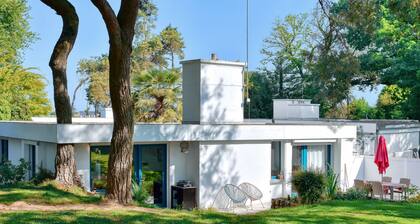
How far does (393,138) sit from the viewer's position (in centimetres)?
2589

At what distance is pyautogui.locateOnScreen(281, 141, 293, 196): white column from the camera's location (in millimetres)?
19422

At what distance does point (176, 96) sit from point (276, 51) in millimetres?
27021

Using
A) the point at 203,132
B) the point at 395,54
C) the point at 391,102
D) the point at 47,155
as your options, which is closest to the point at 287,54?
the point at 391,102

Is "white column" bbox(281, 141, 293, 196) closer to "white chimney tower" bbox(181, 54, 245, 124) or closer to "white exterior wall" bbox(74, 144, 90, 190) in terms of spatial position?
"white chimney tower" bbox(181, 54, 245, 124)

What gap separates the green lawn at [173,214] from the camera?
30.1 ft

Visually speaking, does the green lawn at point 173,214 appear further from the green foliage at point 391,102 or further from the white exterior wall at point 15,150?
the green foliage at point 391,102

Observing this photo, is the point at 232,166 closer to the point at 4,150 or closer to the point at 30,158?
the point at 30,158

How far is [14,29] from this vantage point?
3675 centimetres

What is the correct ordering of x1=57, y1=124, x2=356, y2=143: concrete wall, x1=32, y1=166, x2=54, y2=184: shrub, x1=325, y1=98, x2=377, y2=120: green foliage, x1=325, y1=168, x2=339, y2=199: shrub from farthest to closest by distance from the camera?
x1=325, y1=98, x2=377, y2=120: green foliage
x1=325, y1=168, x2=339, y2=199: shrub
x1=32, y1=166, x2=54, y2=184: shrub
x1=57, y1=124, x2=356, y2=143: concrete wall

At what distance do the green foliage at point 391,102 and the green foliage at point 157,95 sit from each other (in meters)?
19.1

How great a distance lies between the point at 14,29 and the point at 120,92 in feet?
94.9

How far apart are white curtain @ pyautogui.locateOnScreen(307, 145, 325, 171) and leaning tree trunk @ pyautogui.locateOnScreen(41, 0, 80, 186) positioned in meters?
10.2

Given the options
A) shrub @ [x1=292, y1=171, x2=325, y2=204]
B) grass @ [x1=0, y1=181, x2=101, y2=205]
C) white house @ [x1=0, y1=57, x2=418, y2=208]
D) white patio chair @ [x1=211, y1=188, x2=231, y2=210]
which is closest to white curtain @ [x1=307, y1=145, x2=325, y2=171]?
white house @ [x1=0, y1=57, x2=418, y2=208]

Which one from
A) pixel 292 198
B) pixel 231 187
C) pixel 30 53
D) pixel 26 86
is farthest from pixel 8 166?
pixel 30 53
